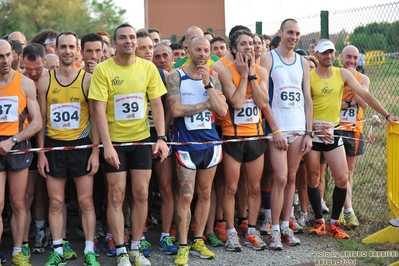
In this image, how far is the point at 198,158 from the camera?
662 centimetres

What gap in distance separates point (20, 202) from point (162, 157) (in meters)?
1.52

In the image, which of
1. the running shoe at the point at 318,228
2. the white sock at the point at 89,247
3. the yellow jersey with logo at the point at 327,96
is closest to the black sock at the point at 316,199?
the running shoe at the point at 318,228

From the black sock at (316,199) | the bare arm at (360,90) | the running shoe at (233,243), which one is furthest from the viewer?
the black sock at (316,199)

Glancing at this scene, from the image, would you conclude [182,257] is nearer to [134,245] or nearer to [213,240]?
[134,245]

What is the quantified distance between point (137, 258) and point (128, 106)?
1.56 meters

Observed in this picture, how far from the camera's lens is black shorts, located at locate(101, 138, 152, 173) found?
6.36 metres

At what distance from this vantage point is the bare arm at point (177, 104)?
6.55 meters

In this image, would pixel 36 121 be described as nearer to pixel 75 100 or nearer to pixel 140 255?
pixel 75 100

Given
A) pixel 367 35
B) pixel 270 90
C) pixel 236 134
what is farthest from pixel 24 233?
pixel 367 35

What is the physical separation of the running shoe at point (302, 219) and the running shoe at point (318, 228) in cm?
37

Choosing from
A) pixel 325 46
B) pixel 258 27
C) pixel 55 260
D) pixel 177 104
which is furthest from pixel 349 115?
pixel 258 27

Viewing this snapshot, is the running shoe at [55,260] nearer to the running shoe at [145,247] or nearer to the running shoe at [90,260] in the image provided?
the running shoe at [90,260]

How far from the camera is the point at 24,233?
262 inches

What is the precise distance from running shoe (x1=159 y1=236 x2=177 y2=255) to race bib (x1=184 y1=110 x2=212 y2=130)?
1314 mm
